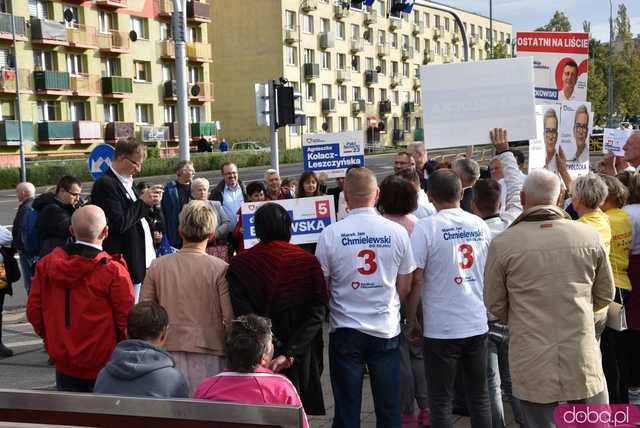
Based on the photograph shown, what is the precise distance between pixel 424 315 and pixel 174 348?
62.9 inches

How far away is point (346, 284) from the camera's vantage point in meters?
4.62

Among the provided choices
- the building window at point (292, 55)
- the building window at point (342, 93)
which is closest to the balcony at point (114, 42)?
the building window at point (292, 55)

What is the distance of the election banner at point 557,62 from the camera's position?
8992 mm

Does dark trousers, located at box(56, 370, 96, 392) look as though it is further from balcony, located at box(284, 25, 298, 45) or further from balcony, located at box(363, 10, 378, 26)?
balcony, located at box(363, 10, 378, 26)

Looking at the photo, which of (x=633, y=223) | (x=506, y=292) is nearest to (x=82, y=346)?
(x=506, y=292)

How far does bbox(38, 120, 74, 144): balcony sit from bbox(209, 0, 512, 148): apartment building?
746 inches

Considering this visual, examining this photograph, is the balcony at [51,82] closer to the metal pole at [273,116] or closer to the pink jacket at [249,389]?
the metal pole at [273,116]

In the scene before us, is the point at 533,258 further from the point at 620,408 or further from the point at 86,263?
the point at 86,263

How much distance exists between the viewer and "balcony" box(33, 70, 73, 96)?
4125 centimetres

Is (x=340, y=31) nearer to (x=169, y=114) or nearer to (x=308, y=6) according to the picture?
(x=308, y=6)

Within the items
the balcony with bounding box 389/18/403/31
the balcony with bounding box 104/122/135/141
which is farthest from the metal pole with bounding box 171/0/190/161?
the balcony with bounding box 389/18/403/31

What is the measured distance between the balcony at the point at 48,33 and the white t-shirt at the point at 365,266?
4069 cm

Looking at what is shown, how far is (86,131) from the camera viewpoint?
4356 centimetres

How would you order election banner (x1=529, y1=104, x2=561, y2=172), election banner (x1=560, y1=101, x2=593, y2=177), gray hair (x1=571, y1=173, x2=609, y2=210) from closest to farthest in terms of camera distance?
gray hair (x1=571, y1=173, x2=609, y2=210) < election banner (x1=529, y1=104, x2=561, y2=172) < election banner (x1=560, y1=101, x2=593, y2=177)
